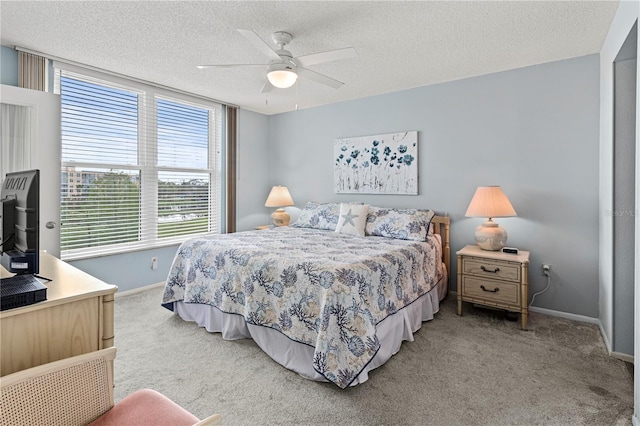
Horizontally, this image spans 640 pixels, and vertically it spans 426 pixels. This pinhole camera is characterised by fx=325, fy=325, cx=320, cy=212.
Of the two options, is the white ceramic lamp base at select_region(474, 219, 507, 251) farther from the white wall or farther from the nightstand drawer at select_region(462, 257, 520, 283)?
the white wall

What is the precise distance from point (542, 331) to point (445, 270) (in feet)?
3.35

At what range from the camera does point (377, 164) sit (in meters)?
4.22

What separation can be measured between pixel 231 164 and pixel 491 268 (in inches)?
144

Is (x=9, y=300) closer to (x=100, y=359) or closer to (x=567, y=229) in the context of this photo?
(x=100, y=359)

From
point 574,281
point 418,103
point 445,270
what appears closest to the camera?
point 574,281

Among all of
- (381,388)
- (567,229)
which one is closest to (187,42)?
(381,388)

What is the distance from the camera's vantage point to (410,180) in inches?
156

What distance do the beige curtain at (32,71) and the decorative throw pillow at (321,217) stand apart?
2962mm

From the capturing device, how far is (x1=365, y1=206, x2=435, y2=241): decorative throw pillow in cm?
338

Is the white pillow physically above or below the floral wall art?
below

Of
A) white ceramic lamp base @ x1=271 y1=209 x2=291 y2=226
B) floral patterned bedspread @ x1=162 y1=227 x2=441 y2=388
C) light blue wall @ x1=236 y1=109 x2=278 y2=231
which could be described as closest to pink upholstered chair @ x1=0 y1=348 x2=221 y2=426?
floral patterned bedspread @ x1=162 y1=227 x2=441 y2=388

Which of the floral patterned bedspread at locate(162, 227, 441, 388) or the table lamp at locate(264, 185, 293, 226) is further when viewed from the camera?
the table lamp at locate(264, 185, 293, 226)

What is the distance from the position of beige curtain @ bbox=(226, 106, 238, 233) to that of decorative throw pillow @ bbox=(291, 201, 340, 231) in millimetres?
1191

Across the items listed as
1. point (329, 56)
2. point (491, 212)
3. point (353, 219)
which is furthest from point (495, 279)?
point (329, 56)
